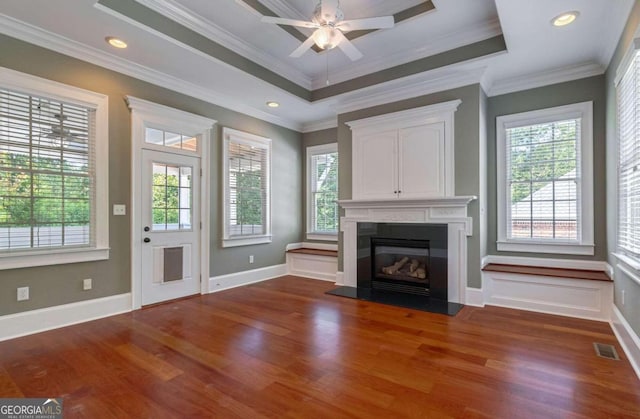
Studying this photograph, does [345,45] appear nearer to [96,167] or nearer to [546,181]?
[96,167]

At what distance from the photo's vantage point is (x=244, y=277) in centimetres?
506

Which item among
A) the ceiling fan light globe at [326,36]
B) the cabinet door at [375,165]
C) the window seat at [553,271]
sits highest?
the ceiling fan light globe at [326,36]

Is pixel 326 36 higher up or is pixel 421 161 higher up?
pixel 326 36

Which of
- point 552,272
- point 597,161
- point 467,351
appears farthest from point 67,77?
point 597,161

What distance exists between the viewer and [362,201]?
182 inches

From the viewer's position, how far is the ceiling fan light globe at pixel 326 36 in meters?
2.74

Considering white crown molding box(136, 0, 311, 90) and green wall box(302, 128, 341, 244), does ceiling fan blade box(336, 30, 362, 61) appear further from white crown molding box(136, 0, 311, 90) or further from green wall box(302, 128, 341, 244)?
green wall box(302, 128, 341, 244)

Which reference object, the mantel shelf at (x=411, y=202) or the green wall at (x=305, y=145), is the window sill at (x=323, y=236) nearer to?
the green wall at (x=305, y=145)

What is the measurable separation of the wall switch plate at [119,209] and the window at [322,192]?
3.20 metres

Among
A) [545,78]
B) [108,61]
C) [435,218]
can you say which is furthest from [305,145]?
[545,78]

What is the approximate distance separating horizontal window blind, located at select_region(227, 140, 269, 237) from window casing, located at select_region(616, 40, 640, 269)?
4524 mm

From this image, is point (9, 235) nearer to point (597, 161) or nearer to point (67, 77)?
point (67, 77)

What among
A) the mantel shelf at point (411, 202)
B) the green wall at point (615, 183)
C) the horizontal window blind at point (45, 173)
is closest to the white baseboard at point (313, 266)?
the mantel shelf at point (411, 202)

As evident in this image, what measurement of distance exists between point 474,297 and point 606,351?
53.2 inches
